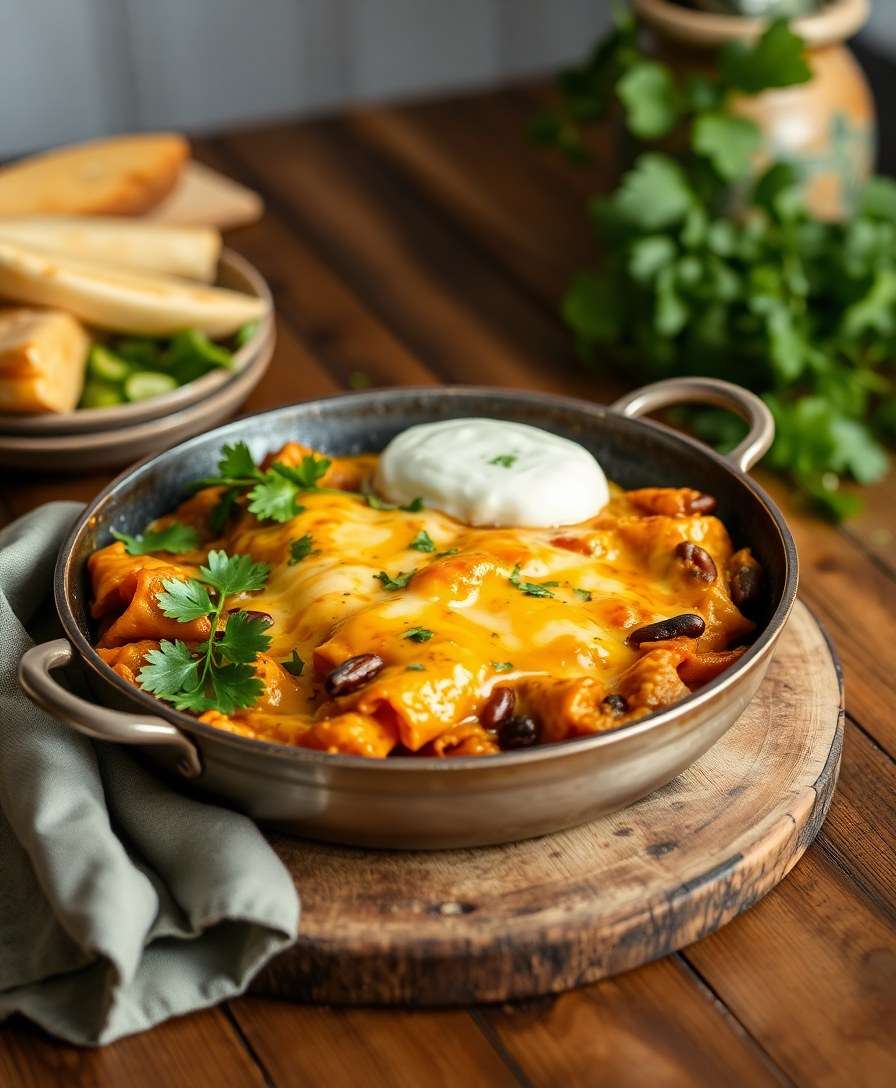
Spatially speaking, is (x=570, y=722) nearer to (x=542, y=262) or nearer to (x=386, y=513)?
(x=386, y=513)

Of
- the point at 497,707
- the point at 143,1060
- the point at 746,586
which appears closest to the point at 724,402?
the point at 746,586

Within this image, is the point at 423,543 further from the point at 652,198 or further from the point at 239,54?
the point at 239,54

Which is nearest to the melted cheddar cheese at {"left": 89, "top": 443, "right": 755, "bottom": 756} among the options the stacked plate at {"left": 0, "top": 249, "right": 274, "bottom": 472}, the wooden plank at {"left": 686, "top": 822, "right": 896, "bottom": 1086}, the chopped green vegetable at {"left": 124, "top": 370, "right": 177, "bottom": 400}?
the wooden plank at {"left": 686, "top": 822, "right": 896, "bottom": 1086}

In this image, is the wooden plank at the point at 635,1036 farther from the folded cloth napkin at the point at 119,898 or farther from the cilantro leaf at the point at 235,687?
the cilantro leaf at the point at 235,687

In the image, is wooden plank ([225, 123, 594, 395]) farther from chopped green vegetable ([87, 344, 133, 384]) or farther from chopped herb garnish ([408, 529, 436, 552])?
chopped herb garnish ([408, 529, 436, 552])

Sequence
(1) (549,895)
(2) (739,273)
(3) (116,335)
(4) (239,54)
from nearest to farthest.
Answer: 1. (1) (549,895)
2. (3) (116,335)
3. (2) (739,273)
4. (4) (239,54)
